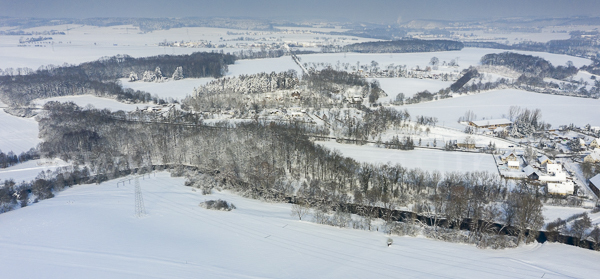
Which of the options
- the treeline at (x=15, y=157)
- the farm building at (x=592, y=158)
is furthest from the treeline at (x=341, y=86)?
the treeline at (x=15, y=157)

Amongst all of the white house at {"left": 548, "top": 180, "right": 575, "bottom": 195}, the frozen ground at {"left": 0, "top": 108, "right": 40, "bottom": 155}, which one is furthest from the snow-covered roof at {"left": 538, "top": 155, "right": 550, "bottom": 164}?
the frozen ground at {"left": 0, "top": 108, "right": 40, "bottom": 155}

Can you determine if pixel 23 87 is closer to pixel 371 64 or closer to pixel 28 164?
pixel 28 164

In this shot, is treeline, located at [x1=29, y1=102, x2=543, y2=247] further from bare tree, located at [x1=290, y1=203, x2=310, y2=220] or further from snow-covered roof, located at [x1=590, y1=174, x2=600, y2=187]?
snow-covered roof, located at [x1=590, y1=174, x2=600, y2=187]

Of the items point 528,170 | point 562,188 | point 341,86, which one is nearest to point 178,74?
point 341,86

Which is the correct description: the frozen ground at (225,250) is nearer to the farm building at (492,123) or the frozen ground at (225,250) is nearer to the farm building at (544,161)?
the farm building at (544,161)

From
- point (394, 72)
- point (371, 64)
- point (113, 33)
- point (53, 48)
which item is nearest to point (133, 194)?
point (394, 72)

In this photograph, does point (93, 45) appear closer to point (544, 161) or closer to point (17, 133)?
point (17, 133)
